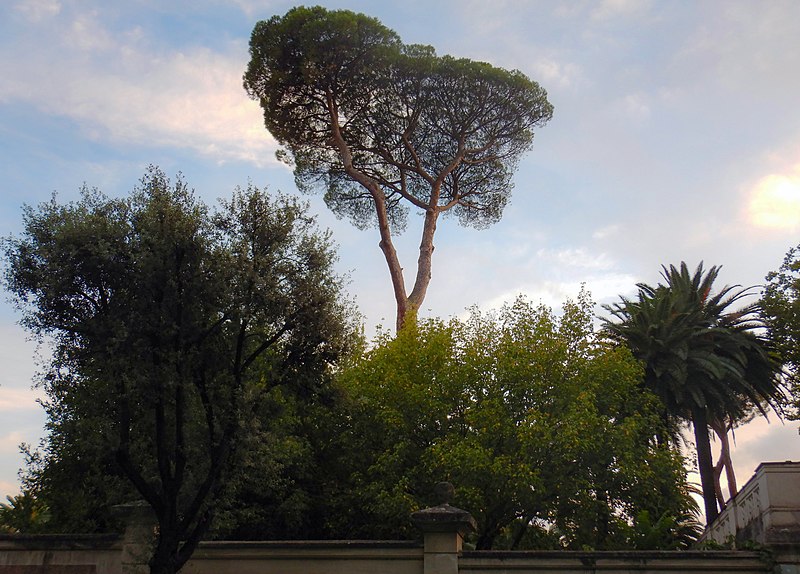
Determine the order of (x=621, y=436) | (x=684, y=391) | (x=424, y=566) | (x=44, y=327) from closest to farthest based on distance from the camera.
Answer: (x=424, y=566)
(x=44, y=327)
(x=621, y=436)
(x=684, y=391)

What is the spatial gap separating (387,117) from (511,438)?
18117 mm

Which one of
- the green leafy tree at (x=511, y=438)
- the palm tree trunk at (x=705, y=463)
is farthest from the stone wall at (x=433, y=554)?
the palm tree trunk at (x=705, y=463)

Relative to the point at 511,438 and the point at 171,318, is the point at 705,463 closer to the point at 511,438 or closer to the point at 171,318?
the point at 511,438

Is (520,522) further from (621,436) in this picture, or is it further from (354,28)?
(354,28)

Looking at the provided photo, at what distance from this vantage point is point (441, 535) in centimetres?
1234

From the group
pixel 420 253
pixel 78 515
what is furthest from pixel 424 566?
pixel 420 253

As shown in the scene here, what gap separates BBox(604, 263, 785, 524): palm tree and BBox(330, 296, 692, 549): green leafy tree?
16.4 feet

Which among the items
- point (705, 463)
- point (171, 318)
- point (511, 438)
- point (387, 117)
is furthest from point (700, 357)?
point (171, 318)

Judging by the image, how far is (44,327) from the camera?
42.9 ft

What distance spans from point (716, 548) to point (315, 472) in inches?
442

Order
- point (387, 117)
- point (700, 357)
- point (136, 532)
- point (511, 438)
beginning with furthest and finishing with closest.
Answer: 1. point (387, 117)
2. point (700, 357)
3. point (511, 438)
4. point (136, 532)

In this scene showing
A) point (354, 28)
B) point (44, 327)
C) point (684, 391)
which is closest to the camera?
point (44, 327)

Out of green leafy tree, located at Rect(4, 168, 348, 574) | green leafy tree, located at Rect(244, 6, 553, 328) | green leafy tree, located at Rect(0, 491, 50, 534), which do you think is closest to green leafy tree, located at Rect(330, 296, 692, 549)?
green leafy tree, located at Rect(4, 168, 348, 574)

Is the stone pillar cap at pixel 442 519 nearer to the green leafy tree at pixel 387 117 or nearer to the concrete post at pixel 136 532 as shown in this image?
the concrete post at pixel 136 532
